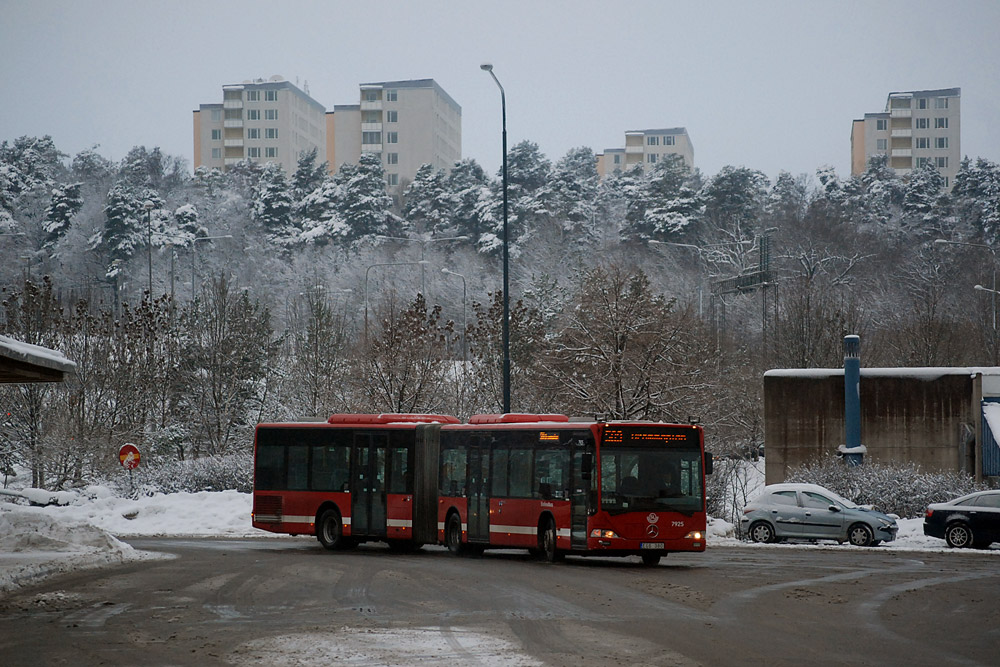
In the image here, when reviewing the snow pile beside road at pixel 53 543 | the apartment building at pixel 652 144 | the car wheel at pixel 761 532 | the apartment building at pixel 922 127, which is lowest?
the car wheel at pixel 761 532

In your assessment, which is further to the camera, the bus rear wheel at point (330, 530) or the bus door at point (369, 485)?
the bus rear wheel at point (330, 530)

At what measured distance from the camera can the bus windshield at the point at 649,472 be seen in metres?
22.5

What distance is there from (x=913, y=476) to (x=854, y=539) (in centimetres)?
524

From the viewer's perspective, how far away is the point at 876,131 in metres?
144

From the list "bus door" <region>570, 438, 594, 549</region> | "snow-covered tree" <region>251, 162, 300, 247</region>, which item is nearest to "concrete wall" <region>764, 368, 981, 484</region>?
"bus door" <region>570, 438, 594, 549</region>

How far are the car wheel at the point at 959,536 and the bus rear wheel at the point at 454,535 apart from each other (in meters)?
10.7

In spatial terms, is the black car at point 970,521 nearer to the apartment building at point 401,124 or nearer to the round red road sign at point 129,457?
the round red road sign at point 129,457

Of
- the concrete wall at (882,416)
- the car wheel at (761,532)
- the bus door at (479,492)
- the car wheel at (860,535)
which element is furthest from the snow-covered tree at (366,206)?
the bus door at (479,492)

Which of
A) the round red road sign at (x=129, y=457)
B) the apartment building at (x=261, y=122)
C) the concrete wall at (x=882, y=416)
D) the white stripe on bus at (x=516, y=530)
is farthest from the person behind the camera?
the apartment building at (x=261, y=122)

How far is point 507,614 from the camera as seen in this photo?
1461 cm

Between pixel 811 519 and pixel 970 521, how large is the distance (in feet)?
11.2

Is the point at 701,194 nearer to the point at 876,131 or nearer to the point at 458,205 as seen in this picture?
the point at 458,205

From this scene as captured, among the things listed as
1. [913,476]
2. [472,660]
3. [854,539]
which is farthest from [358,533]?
[472,660]

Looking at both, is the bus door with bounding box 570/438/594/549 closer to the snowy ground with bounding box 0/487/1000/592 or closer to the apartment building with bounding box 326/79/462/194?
the snowy ground with bounding box 0/487/1000/592
